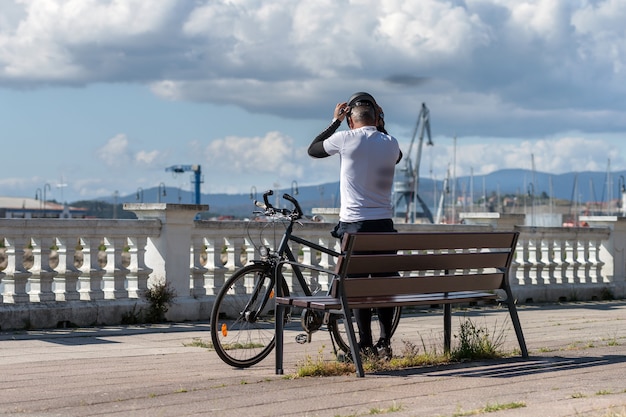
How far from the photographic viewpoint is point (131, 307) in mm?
12172

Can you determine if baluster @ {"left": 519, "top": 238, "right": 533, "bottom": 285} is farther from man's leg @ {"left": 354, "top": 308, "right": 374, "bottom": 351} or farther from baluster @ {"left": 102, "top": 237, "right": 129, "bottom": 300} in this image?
man's leg @ {"left": 354, "top": 308, "right": 374, "bottom": 351}

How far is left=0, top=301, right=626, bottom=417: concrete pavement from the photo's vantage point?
20.8 feet

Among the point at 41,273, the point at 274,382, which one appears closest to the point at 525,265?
the point at 41,273

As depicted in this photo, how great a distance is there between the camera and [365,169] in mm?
8227

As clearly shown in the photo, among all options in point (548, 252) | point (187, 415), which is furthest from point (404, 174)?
point (187, 415)

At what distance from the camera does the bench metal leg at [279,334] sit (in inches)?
311

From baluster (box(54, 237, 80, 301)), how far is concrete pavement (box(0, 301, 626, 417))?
100 centimetres

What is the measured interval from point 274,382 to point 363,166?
175cm

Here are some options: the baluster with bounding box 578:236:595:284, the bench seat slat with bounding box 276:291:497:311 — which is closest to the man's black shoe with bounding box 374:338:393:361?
the bench seat slat with bounding box 276:291:497:311

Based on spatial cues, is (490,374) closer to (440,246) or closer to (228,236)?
(440,246)

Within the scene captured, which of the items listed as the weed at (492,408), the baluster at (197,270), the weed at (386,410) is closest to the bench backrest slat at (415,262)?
the weed at (386,410)

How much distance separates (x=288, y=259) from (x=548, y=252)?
9.78m

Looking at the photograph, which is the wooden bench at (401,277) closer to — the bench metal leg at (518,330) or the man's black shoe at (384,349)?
the bench metal leg at (518,330)

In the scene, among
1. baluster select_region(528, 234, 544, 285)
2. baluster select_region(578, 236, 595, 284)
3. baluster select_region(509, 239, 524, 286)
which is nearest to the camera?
baluster select_region(509, 239, 524, 286)
